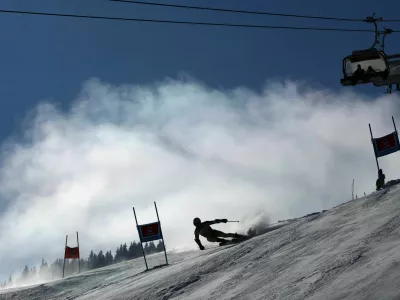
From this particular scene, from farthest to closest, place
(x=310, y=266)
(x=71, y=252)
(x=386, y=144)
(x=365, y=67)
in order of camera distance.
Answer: (x=71, y=252)
(x=386, y=144)
(x=365, y=67)
(x=310, y=266)

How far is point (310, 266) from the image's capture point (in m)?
10.5

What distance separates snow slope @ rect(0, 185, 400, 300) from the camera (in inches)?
337

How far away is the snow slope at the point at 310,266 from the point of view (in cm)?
855

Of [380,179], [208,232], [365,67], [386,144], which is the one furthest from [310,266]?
[386,144]

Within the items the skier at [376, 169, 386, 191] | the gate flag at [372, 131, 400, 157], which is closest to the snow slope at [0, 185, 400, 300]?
the skier at [376, 169, 386, 191]

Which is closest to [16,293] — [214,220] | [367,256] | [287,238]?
[214,220]

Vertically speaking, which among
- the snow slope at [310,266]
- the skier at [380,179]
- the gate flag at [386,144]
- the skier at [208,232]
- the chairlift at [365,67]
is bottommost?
the snow slope at [310,266]

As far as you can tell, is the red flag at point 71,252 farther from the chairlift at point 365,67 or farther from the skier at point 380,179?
the chairlift at point 365,67

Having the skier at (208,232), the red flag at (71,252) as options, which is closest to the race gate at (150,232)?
the skier at (208,232)

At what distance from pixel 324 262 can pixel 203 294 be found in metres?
2.93

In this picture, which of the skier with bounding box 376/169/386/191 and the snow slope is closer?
the snow slope

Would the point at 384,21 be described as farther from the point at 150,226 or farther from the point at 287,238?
the point at 150,226

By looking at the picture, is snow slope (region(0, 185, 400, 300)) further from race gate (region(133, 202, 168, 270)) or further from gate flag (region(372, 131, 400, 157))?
gate flag (region(372, 131, 400, 157))

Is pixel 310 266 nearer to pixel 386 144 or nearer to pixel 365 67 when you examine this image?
pixel 365 67
